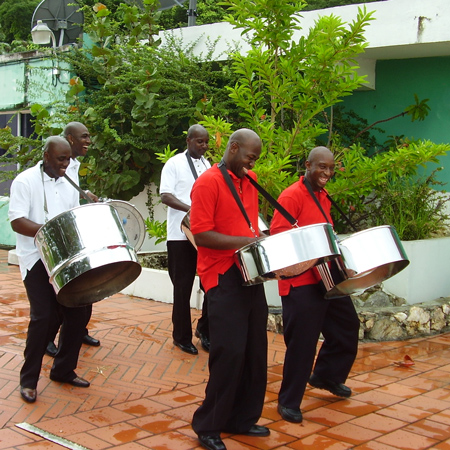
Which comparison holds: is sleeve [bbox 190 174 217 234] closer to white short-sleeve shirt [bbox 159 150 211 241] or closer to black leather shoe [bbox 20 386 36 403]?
black leather shoe [bbox 20 386 36 403]

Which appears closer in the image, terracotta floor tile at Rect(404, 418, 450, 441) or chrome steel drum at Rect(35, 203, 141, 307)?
chrome steel drum at Rect(35, 203, 141, 307)

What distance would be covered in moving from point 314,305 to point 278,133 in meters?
2.62

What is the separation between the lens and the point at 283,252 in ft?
10.4

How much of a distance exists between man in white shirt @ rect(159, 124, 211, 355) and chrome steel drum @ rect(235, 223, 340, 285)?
78.3 inches

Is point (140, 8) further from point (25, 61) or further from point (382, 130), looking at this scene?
point (382, 130)

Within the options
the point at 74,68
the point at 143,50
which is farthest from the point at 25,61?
the point at 143,50

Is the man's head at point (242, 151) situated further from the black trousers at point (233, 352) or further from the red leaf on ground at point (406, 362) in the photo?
the red leaf on ground at point (406, 362)

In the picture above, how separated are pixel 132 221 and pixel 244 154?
2025 millimetres

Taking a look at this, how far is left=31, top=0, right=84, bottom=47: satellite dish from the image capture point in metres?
10.7

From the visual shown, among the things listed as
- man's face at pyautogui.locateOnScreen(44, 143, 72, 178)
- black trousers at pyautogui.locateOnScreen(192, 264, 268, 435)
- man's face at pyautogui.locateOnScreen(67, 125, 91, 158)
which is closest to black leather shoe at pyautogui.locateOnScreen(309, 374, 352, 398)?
black trousers at pyautogui.locateOnScreen(192, 264, 268, 435)

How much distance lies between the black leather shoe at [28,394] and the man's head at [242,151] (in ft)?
6.13

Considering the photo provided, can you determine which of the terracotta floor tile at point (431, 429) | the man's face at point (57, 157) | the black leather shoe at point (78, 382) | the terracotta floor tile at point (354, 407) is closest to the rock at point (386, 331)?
the terracotta floor tile at point (354, 407)

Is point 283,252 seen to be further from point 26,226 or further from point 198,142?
point 198,142

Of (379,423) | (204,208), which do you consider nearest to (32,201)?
(204,208)
